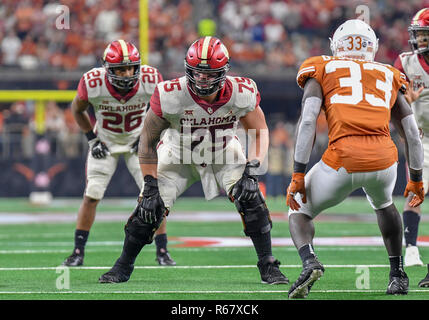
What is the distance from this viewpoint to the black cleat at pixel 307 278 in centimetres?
468

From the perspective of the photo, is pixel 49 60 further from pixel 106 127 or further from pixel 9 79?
pixel 106 127

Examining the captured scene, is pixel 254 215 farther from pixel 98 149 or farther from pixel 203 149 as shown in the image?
pixel 98 149

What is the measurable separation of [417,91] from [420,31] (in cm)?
45

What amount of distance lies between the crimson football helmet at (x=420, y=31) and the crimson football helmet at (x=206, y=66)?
1.74 m

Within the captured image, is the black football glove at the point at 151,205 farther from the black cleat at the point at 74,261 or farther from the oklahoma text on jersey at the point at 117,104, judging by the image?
the oklahoma text on jersey at the point at 117,104

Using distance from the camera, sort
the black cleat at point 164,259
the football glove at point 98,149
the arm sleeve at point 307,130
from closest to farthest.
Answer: the arm sleeve at point 307,130 < the black cleat at point 164,259 < the football glove at point 98,149

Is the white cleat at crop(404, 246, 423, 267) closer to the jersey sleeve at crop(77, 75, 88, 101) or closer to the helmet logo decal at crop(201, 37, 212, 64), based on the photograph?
the helmet logo decal at crop(201, 37, 212, 64)

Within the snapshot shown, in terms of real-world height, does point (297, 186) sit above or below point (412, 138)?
below

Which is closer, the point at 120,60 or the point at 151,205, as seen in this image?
the point at 151,205

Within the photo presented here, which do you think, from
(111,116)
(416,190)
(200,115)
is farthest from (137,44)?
(416,190)

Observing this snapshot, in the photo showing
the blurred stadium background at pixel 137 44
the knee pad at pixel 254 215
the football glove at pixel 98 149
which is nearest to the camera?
the knee pad at pixel 254 215

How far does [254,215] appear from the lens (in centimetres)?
563

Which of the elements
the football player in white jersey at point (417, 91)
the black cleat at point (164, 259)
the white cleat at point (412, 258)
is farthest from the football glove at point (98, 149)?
the white cleat at point (412, 258)

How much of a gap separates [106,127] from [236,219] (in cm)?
477
